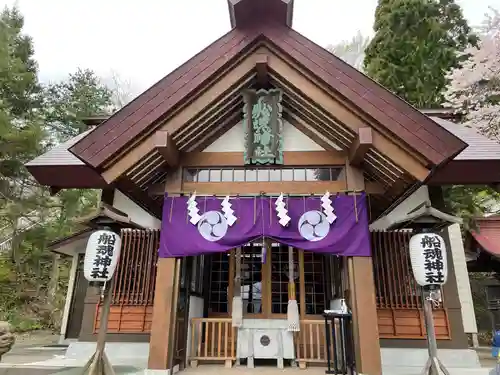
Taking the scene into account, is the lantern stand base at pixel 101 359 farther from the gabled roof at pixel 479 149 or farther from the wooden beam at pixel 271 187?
the gabled roof at pixel 479 149

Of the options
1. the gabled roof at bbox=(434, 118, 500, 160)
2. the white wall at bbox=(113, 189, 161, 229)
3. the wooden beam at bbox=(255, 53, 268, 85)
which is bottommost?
the white wall at bbox=(113, 189, 161, 229)

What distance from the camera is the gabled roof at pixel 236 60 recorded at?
5.32m

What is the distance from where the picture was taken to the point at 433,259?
502 cm

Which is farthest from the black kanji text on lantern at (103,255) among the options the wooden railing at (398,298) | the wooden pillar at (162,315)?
the wooden railing at (398,298)

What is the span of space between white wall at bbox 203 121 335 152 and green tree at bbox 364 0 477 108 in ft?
26.5

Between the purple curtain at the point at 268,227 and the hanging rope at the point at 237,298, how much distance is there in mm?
1763

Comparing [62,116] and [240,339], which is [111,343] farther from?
[62,116]

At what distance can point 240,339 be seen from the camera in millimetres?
6867

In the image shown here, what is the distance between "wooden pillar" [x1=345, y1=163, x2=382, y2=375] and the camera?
5109mm

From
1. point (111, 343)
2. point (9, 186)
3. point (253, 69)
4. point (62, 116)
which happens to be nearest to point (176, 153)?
point (253, 69)

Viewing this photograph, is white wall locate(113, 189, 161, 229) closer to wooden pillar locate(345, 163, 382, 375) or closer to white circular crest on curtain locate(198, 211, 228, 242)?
white circular crest on curtain locate(198, 211, 228, 242)

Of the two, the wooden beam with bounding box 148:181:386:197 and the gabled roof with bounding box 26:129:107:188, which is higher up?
the gabled roof with bounding box 26:129:107:188

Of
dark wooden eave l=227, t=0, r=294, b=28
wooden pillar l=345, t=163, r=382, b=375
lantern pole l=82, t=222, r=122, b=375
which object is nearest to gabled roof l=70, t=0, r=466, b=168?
dark wooden eave l=227, t=0, r=294, b=28

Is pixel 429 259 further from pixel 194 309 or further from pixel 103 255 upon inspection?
pixel 103 255
